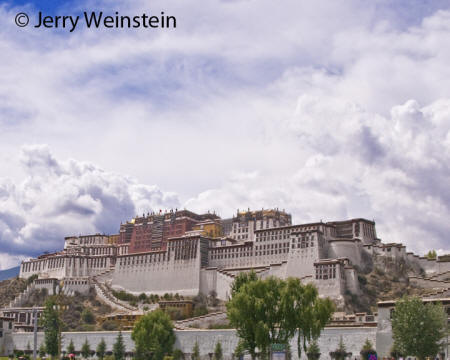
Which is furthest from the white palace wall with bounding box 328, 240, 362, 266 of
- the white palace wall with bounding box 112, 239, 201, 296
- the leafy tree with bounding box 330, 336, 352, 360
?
the leafy tree with bounding box 330, 336, 352, 360

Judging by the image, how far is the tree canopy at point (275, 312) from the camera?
4834 centimetres

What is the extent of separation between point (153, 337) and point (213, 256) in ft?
152

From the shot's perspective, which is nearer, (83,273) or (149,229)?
(83,273)

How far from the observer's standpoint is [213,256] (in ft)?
366

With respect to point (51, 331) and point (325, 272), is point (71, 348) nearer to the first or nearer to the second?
point (51, 331)

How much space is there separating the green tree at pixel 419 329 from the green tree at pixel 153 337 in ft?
85.0

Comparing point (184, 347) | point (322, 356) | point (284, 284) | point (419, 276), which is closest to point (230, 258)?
point (419, 276)

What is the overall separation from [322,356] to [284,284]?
476 inches

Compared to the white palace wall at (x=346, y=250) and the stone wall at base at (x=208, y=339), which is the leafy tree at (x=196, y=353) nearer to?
the stone wall at base at (x=208, y=339)

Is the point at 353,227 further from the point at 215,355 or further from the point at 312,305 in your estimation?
the point at 312,305

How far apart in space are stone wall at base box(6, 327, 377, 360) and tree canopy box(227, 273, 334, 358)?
9.23 metres

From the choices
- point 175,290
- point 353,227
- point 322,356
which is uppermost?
point 353,227

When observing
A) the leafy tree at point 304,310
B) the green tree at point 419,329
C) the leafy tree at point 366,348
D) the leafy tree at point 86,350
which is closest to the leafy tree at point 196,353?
the leafy tree at point 86,350

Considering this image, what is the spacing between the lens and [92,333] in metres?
76.9
